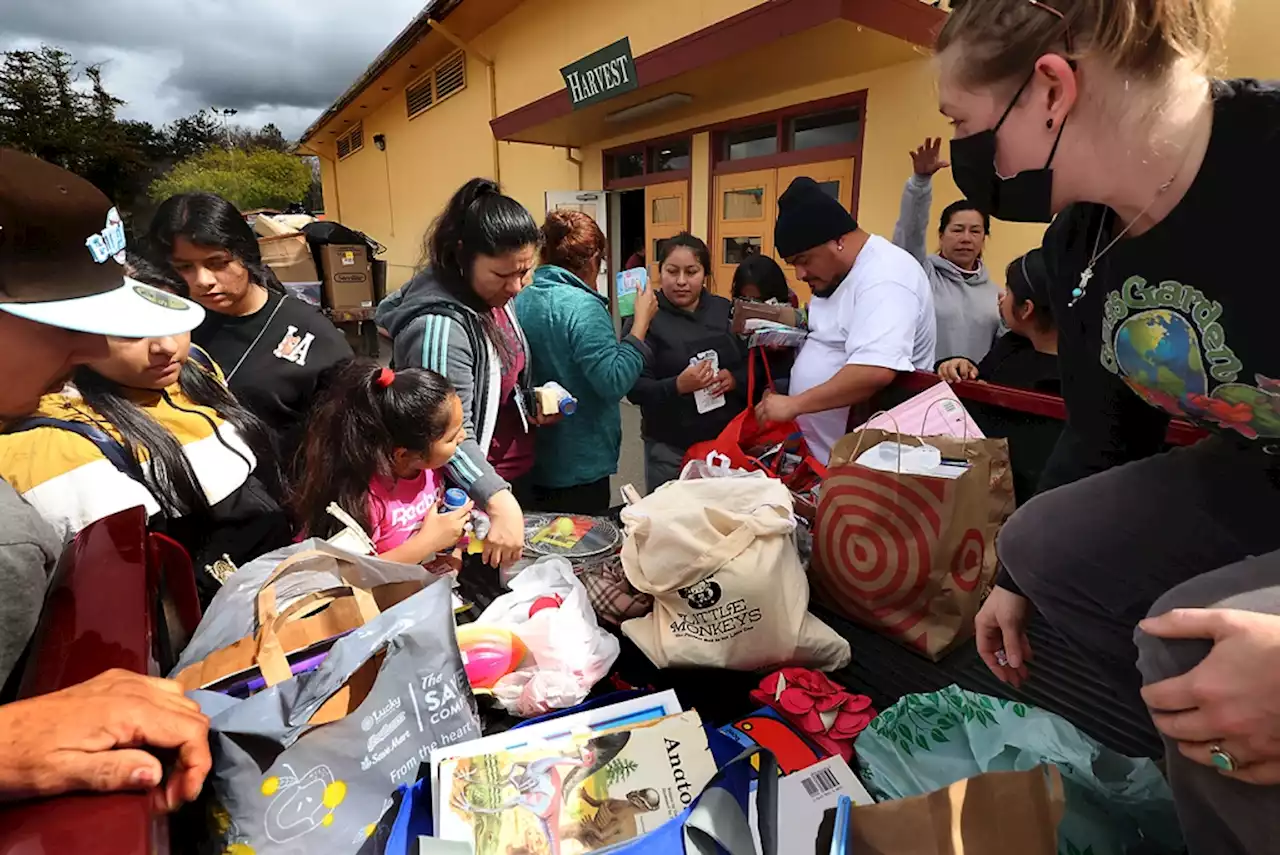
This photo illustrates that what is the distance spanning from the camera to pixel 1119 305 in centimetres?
100

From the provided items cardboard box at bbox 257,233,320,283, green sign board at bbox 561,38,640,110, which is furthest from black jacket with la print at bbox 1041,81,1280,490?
cardboard box at bbox 257,233,320,283

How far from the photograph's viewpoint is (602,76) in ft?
21.4

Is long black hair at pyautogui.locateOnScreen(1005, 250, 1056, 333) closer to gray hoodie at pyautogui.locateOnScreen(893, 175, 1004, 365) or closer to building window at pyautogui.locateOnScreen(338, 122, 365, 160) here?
gray hoodie at pyautogui.locateOnScreen(893, 175, 1004, 365)

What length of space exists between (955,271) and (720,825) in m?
2.88

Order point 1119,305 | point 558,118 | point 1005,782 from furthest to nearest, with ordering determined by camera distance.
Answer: point 558,118
point 1119,305
point 1005,782

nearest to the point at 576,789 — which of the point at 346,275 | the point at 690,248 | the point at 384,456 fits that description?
the point at 384,456

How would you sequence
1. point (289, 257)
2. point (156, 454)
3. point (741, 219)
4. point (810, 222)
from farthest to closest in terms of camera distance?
1. point (289, 257)
2. point (741, 219)
3. point (810, 222)
4. point (156, 454)

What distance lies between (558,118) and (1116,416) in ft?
24.5

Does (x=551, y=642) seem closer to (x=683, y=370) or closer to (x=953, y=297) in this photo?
(x=683, y=370)

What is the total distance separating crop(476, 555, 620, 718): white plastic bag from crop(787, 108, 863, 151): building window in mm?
4994

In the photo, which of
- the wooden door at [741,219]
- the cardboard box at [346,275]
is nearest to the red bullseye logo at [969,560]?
the wooden door at [741,219]

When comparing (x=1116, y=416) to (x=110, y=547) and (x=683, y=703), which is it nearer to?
(x=683, y=703)

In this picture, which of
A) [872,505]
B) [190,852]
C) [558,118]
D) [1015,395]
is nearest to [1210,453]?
[872,505]

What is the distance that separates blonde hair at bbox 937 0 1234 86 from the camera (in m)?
0.85
